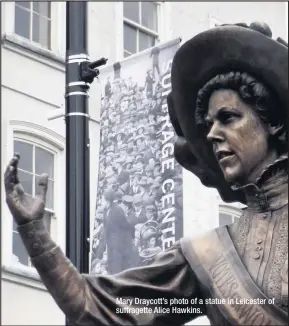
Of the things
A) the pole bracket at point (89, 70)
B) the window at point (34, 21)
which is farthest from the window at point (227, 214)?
the pole bracket at point (89, 70)

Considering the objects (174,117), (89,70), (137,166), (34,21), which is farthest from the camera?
(34,21)

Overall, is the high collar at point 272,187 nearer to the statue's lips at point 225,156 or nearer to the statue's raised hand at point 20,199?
the statue's lips at point 225,156

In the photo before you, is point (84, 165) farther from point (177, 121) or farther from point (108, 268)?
point (177, 121)

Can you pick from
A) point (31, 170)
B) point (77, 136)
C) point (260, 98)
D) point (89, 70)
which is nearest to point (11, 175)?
point (260, 98)

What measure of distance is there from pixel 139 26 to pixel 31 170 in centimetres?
576

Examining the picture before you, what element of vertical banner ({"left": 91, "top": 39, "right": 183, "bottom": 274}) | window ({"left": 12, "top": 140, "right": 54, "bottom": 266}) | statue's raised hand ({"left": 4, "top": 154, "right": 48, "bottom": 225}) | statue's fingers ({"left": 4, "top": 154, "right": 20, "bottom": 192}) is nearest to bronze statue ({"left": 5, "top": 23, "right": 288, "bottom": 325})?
statue's raised hand ({"left": 4, "top": 154, "right": 48, "bottom": 225})

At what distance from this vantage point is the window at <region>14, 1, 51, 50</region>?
29.5m

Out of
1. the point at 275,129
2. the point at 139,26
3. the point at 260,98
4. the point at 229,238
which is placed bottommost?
the point at 229,238

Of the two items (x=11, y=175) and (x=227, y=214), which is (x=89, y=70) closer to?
(x=11, y=175)

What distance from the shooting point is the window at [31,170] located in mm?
27062

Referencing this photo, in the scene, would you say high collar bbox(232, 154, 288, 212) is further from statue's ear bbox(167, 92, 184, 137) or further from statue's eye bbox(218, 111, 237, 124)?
statue's ear bbox(167, 92, 184, 137)

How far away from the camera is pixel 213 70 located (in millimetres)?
7379

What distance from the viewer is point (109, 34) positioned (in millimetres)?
31312

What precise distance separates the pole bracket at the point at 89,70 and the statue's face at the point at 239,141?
5815 millimetres
